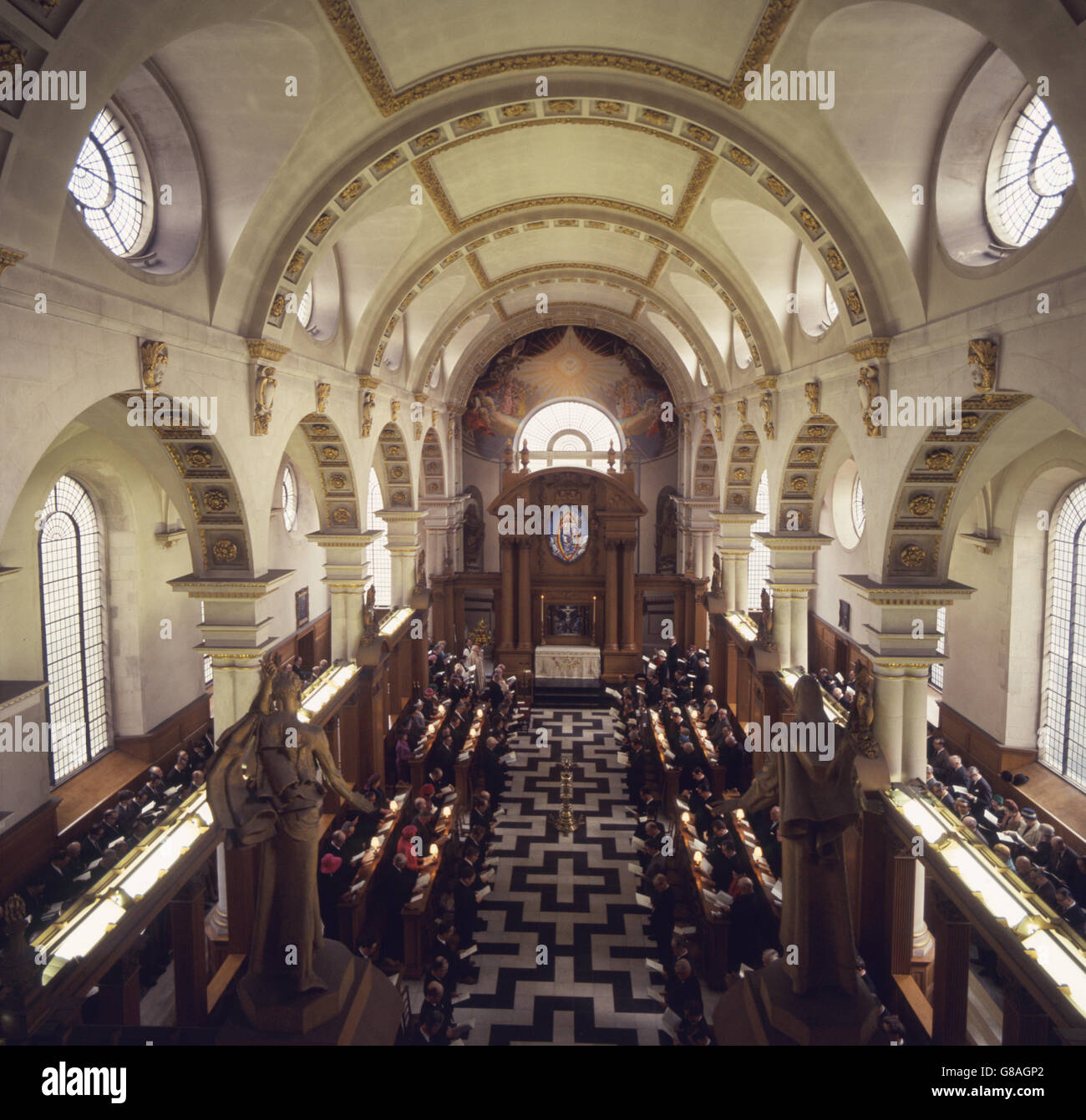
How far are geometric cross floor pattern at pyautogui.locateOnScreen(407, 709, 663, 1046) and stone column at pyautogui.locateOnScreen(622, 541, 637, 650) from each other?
6.95 m

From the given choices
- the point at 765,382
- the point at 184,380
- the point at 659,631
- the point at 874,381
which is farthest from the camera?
the point at 659,631

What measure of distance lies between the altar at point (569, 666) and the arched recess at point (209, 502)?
13.7 m

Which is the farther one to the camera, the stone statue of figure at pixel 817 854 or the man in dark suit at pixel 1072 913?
the man in dark suit at pixel 1072 913

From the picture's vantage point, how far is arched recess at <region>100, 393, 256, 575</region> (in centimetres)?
906

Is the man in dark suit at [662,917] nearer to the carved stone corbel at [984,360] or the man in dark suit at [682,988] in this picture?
the man in dark suit at [682,988]

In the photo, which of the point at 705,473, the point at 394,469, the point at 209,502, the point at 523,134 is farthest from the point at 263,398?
the point at 705,473

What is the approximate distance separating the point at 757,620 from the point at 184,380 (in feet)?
42.9

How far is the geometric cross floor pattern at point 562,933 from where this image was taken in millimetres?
8898

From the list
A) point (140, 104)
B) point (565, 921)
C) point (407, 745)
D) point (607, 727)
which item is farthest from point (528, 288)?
point (565, 921)

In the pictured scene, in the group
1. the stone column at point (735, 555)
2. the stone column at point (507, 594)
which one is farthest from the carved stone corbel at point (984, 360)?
the stone column at point (507, 594)

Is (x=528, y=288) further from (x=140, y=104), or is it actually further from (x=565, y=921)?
(x=565, y=921)

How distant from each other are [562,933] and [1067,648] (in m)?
8.80

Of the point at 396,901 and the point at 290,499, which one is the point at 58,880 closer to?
the point at 396,901

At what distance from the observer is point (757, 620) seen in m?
17.7
